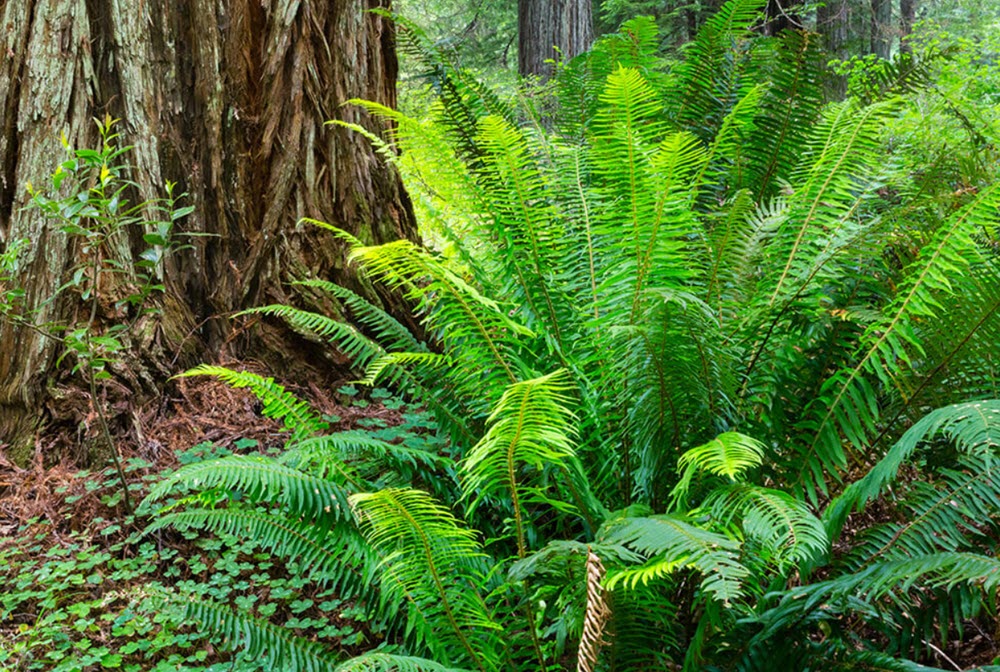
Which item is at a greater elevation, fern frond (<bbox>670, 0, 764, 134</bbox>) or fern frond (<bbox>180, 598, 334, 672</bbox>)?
fern frond (<bbox>670, 0, 764, 134</bbox>)

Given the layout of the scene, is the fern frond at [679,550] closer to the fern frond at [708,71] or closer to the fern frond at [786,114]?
the fern frond at [786,114]

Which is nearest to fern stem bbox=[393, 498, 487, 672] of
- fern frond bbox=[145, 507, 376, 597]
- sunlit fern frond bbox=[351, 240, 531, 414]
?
fern frond bbox=[145, 507, 376, 597]

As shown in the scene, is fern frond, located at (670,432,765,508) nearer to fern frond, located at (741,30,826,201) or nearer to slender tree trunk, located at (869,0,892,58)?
fern frond, located at (741,30,826,201)

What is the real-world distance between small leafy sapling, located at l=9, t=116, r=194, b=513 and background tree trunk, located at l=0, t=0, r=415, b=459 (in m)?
0.07

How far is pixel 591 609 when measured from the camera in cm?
141

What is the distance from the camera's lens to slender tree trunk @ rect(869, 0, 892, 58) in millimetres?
10016

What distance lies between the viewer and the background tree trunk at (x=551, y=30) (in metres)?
6.95

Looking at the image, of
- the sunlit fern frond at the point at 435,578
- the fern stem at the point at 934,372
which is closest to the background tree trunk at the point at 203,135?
the sunlit fern frond at the point at 435,578

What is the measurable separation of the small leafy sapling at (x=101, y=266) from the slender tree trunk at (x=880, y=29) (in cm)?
935

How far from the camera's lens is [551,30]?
22.9 ft

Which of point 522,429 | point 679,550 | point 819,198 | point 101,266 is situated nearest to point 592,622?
point 679,550

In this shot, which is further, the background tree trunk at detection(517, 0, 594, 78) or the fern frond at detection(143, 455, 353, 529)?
the background tree trunk at detection(517, 0, 594, 78)

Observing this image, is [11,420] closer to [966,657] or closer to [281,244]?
[281,244]

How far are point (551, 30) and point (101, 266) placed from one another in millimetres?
5097
